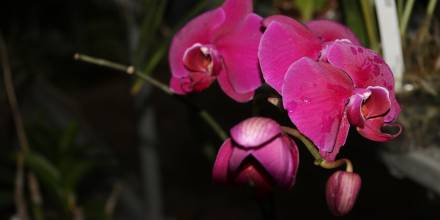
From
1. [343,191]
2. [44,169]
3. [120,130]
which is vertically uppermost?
[120,130]

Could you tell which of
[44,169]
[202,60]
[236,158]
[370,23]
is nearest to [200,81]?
[202,60]

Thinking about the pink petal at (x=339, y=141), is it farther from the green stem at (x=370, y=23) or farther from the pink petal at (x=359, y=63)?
the green stem at (x=370, y=23)

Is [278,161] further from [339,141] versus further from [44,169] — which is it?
[44,169]

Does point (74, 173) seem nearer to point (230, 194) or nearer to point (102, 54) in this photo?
point (230, 194)

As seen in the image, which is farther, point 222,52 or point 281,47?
point 222,52

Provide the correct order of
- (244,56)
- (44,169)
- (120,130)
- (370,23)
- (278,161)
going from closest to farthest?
(278,161)
(244,56)
(370,23)
(44,169)
(120,130)

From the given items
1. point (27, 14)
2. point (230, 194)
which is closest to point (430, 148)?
point (230, 194)
